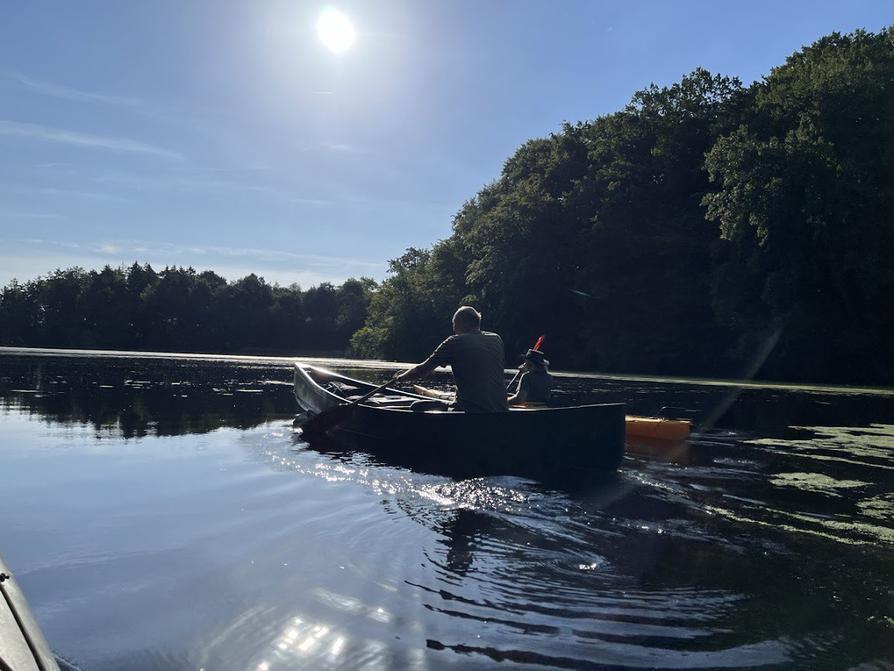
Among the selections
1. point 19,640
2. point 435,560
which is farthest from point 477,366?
point 19,640

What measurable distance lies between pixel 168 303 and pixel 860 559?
74266mm

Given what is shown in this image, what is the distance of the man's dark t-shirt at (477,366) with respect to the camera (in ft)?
25.5

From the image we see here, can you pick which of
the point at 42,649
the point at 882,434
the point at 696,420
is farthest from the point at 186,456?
the point at 882,434

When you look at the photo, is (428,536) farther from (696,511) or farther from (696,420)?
(696,420)

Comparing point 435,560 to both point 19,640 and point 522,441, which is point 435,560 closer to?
point 19,640

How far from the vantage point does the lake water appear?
301 centimetres

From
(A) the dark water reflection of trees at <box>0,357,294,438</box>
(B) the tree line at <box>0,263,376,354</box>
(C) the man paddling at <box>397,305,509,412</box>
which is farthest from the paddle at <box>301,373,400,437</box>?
(B) the tree line at <box>0,263,376,354</box>

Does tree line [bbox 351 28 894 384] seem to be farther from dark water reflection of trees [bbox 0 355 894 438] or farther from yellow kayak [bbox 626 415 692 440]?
yellow kayak [bbox 626 415 692 440]

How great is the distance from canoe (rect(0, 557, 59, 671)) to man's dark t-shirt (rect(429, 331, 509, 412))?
18.6ft

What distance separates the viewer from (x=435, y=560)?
420 cm

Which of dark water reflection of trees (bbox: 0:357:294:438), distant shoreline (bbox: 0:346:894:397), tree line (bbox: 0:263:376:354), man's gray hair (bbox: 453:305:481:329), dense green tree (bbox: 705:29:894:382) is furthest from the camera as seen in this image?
tree line (bbox: 0:263:376:354)

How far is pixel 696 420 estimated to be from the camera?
42.1 feet

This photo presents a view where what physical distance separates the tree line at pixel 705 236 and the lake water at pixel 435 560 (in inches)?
835

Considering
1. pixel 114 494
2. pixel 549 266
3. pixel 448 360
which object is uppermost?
pixel 549 266
